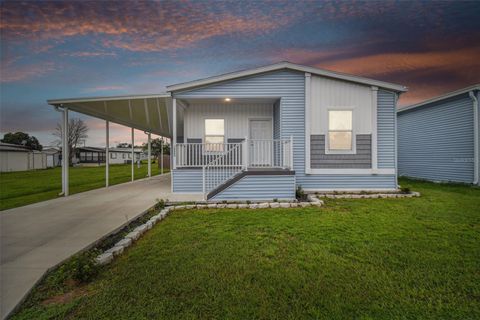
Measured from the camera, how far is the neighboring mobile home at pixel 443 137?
9164mm

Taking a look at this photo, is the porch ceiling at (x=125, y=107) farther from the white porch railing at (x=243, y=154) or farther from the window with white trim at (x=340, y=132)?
the window with white trim at (x=340, y=132)

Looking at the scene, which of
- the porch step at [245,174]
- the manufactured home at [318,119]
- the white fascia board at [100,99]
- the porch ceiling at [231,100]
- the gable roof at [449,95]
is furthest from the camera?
the gable roof at [449,95]

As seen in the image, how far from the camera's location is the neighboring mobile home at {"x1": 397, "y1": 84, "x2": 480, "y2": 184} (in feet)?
30.1

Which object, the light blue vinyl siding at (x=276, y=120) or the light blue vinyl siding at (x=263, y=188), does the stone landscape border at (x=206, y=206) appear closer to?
the light blue vinyl siding at (x=263, y=188)

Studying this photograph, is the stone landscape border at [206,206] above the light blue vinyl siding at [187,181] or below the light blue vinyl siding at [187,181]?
below

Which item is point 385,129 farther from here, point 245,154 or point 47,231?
point 47,231

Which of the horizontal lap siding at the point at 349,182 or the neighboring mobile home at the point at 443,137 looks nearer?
the horizontal lap siding at the point at 349,182

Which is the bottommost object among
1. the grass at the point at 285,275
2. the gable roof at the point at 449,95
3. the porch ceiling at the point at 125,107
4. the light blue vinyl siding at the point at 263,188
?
the grass at the point at 285,275

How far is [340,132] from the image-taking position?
299 inches

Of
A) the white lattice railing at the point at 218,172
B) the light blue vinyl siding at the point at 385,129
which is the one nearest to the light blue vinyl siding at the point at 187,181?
the white lattice railing at the point at 218,172

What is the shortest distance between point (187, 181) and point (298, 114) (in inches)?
183

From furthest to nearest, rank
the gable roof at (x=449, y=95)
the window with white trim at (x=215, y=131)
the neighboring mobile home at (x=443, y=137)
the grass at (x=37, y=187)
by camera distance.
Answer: the neighboring mobile home at (x=443, y=137)
the window with white trim at (x=215, y=131)
the gable roof at (x=449, y=95)
the grass at (x=37, y=187)

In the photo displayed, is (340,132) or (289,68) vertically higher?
(289,68)

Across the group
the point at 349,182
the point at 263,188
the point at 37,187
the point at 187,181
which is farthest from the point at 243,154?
the point at 37,187
